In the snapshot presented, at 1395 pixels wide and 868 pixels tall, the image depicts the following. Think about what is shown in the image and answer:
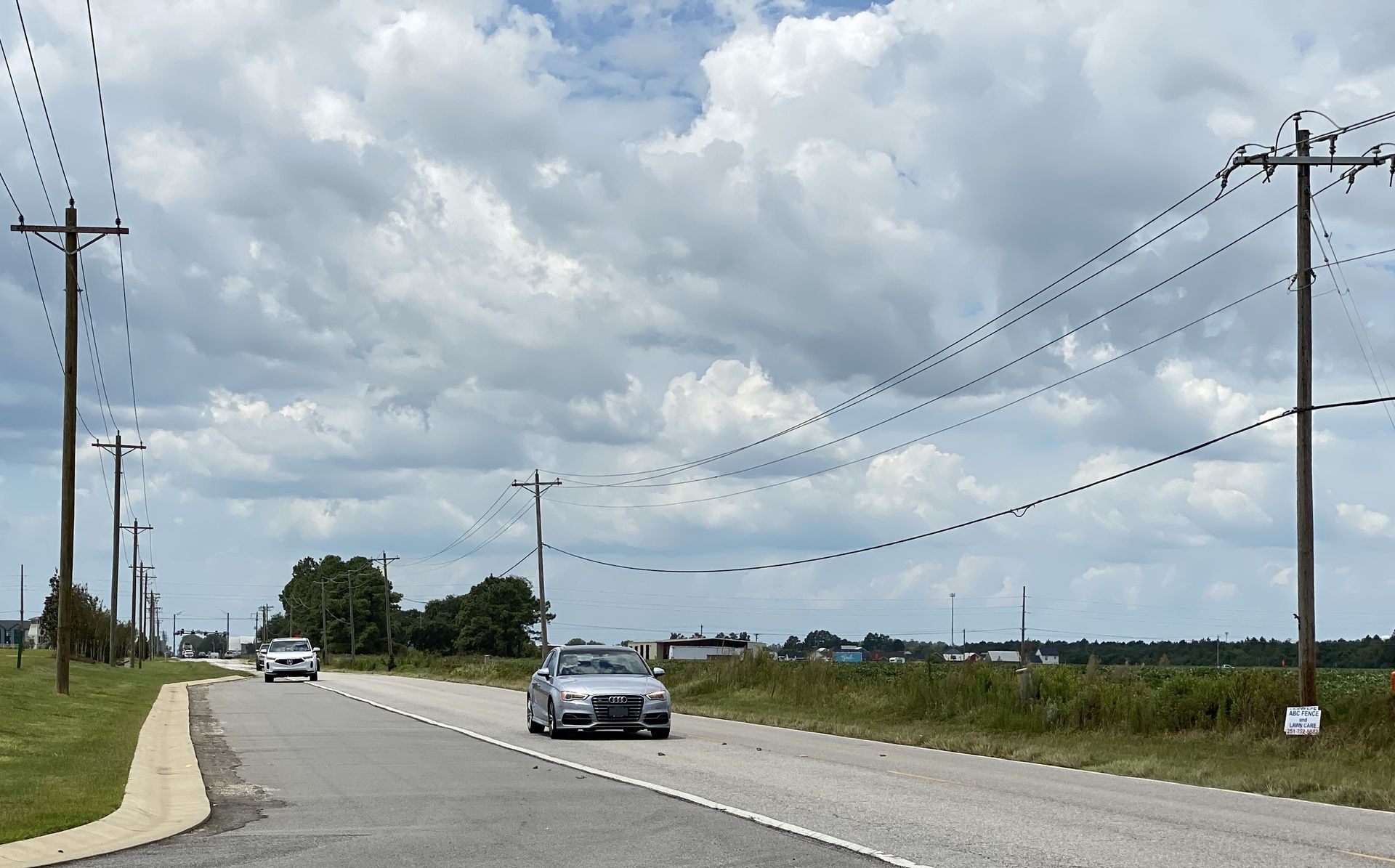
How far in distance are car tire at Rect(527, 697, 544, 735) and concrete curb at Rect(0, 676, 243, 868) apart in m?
5.75

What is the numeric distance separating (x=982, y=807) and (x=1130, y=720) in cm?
1326

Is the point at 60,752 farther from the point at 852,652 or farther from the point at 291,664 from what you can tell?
the point at 852,652

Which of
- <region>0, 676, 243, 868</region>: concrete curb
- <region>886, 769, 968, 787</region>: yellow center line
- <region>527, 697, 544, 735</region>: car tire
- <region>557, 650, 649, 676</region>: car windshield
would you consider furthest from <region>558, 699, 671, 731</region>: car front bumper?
<region>886, 769, 968, 787</region>: yellow center line

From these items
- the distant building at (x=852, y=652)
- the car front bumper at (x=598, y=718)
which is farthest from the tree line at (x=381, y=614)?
the car front bumper at (x=598, y=718)

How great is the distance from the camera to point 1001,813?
554 inches

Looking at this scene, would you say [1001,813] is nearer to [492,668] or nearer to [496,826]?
[496,826]

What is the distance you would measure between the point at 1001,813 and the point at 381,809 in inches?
234

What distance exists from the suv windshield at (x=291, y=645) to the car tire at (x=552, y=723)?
142 feet

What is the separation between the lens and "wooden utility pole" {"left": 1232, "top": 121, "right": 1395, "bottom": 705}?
79.7 ft

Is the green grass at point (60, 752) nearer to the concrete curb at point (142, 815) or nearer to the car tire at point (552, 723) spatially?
the concrete curb at point (142, 815)

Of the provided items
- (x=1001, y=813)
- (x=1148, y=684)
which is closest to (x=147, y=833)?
(x=1001, y=813)

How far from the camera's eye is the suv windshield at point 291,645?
66.1 metres

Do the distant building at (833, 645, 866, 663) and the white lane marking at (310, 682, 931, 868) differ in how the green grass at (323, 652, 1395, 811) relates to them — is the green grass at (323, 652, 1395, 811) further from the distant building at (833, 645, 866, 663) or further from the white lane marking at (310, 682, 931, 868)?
the distant building at (833, 645, 866, 663)

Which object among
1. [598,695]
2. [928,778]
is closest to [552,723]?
[598,695]
